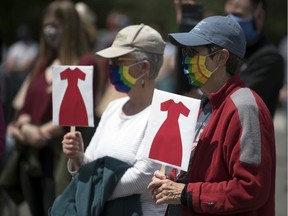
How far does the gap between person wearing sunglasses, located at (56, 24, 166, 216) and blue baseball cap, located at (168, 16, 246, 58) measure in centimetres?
72

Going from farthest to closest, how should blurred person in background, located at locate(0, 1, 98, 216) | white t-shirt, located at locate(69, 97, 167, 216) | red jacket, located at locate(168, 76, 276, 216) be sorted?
blurred person in background, located at locate(0, 1, 98, 216) → white t-shirt, located at locate(69, 97, 167, 216) → red jacket, located at locate(168, 76, 276, 216)

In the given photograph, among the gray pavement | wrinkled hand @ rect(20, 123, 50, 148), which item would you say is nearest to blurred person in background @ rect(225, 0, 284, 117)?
wrinkled hand @ rect(20, 123, 50, 148)

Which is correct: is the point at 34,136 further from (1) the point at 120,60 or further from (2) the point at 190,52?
(2) the point at 190,52

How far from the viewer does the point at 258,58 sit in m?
5.51

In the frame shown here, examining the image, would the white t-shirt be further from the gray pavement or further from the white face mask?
the gray pavement

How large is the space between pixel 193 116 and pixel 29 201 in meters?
2.69

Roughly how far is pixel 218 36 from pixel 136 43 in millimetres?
898

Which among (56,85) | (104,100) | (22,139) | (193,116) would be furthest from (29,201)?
(193,116)

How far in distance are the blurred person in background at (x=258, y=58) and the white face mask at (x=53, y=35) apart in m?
1.40

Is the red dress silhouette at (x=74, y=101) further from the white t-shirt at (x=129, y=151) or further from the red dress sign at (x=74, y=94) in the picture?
the white t-shirt at (x=129, y=151)

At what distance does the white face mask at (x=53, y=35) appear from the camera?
20.7 feet

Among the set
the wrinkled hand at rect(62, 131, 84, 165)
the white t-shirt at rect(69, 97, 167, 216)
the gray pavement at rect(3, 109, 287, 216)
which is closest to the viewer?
the white t-shirt at rect(69, 97, 167, 216)

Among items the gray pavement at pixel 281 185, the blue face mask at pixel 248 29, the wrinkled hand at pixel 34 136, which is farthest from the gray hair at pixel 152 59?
the gray pavement at pixel 281 185

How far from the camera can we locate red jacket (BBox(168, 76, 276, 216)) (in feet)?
11.7
